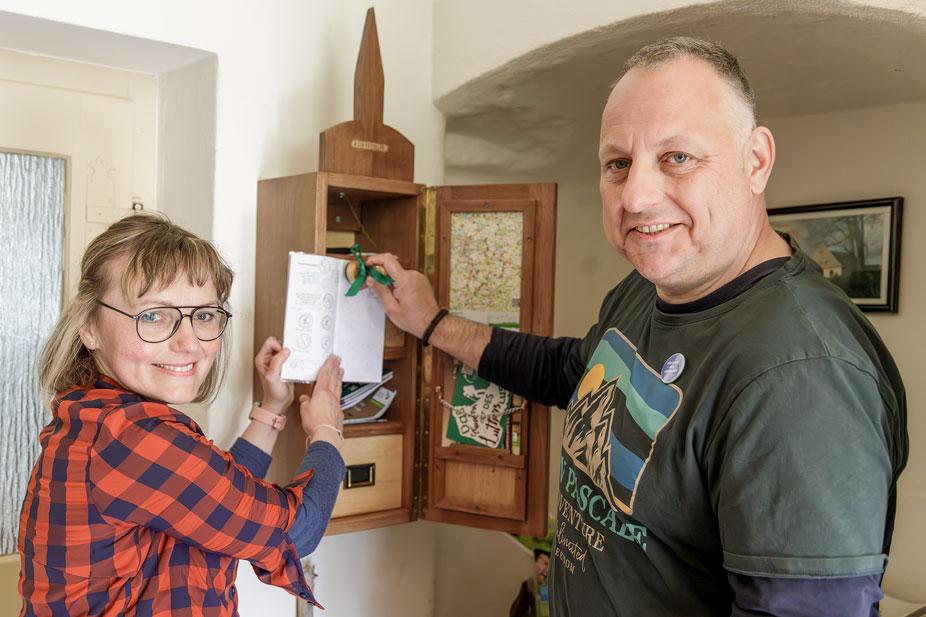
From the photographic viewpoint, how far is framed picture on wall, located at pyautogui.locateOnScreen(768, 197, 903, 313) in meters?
3.01

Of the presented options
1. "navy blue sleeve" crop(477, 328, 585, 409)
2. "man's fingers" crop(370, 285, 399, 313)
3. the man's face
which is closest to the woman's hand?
"man's fingers" crop(370, 285, 399, 313)

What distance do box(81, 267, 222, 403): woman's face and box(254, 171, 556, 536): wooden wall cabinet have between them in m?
0.64

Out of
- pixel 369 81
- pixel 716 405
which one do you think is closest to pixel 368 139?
pixel 369 81

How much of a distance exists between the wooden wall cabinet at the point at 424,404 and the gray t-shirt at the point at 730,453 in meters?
0.62

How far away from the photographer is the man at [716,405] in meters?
1.05

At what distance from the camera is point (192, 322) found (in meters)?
1.44


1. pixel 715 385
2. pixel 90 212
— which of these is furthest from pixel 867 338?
pixel 90 212

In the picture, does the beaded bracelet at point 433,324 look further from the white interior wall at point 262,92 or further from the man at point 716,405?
the man at point 716,405

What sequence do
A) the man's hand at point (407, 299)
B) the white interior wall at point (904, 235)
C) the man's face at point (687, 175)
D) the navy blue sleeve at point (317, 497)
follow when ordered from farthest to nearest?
1. the white interior wall at point (904, 235)
2. the man's hand at point (407, 299)
3. the navy blue sleeve at point (317, 497)
4. the man's face at point (687, 175)

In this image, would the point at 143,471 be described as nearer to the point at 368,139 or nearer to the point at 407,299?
the point at 407,299

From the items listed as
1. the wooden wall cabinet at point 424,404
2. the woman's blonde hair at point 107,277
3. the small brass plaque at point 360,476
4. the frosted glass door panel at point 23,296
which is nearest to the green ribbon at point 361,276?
the wooden wall cabinet at point 424,404

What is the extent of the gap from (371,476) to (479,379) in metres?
0.39

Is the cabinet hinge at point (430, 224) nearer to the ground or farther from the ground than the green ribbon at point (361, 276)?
farther from the ground

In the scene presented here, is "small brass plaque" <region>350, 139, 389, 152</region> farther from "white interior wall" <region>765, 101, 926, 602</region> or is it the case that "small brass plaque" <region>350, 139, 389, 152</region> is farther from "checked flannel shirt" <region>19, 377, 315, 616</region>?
"white interior wall" <region>765, 101, 926, 602</region>
